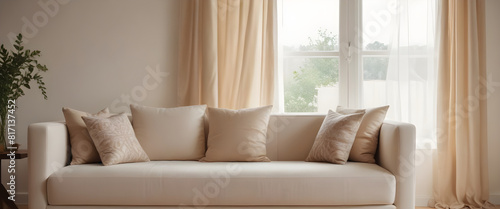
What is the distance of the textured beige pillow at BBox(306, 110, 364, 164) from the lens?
10.0ft

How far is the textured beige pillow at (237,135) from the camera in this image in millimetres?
3213

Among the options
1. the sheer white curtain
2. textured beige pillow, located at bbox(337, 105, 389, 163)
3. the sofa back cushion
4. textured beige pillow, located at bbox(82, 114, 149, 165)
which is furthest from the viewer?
the sheer white curtain

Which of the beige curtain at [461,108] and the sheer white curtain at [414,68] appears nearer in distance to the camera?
the beige curtain at [461,108]

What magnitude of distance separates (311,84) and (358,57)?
506mm

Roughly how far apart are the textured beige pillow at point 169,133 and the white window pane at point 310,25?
1.28 metres

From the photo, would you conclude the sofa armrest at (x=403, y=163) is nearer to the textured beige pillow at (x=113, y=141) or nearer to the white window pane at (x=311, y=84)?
the white window pane at (x=311, y=84)

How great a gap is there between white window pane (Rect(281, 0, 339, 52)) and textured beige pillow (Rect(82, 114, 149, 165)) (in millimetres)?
1732

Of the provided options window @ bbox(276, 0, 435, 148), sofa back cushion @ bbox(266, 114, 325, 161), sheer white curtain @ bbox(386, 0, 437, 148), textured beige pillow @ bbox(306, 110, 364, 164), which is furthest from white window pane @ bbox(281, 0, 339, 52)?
textured beige pillow @ bbox(306, 110, 364, 164)

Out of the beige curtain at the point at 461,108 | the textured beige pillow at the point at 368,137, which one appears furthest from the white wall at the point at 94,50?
the beige curtain at the point at 461,108

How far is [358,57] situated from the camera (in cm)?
405

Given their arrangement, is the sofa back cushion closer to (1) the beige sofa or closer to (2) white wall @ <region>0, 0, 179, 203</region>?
(1) the beige sofa

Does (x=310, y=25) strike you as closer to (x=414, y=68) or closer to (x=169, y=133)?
(x=414, y=68)

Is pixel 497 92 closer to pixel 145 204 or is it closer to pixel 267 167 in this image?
pixel 267 167

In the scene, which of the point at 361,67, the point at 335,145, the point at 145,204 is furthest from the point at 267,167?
the point at 361,67
